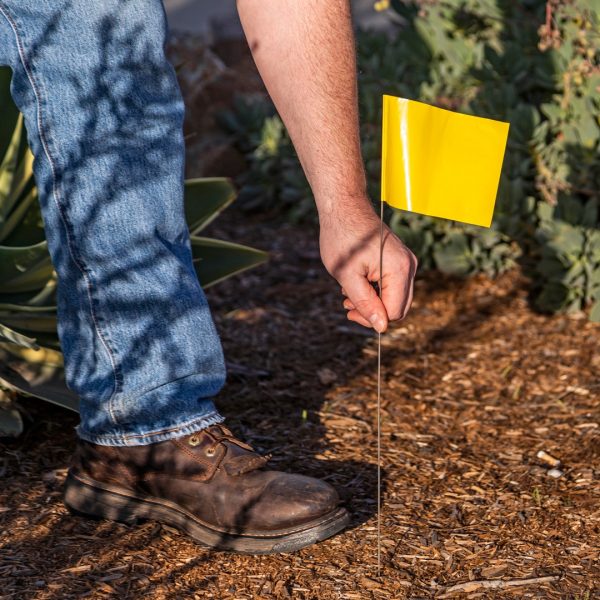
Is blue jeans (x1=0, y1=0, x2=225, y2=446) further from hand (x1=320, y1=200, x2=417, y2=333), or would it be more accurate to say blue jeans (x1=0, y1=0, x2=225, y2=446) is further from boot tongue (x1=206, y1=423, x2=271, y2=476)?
hand (x1=320, y1=200, x2=417, y2=333)

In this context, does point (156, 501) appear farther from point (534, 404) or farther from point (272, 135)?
point (272, 135)

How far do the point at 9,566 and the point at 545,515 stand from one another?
1221mm

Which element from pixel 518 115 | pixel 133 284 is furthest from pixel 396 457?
pixel 518 115

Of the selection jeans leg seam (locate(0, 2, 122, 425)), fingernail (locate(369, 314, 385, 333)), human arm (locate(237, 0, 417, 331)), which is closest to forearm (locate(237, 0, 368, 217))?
human arm (locate(237, 0, 417, 331))

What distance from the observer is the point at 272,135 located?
5012 mm

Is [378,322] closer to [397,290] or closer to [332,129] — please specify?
[397,290]

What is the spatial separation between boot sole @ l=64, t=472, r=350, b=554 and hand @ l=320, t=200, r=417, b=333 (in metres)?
0.48

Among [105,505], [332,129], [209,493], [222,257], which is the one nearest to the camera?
[332,129]

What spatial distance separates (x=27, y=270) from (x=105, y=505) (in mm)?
720

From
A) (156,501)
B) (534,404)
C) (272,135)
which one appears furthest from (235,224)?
(156,501)

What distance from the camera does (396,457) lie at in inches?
108

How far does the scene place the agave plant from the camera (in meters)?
2.69

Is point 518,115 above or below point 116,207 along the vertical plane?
below

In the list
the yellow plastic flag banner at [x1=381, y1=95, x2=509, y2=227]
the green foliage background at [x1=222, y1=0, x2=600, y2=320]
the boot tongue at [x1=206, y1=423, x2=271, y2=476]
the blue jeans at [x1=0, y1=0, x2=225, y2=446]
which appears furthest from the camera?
the green foliage background at [x1=222, y1=0, x2=600, y2=320]
